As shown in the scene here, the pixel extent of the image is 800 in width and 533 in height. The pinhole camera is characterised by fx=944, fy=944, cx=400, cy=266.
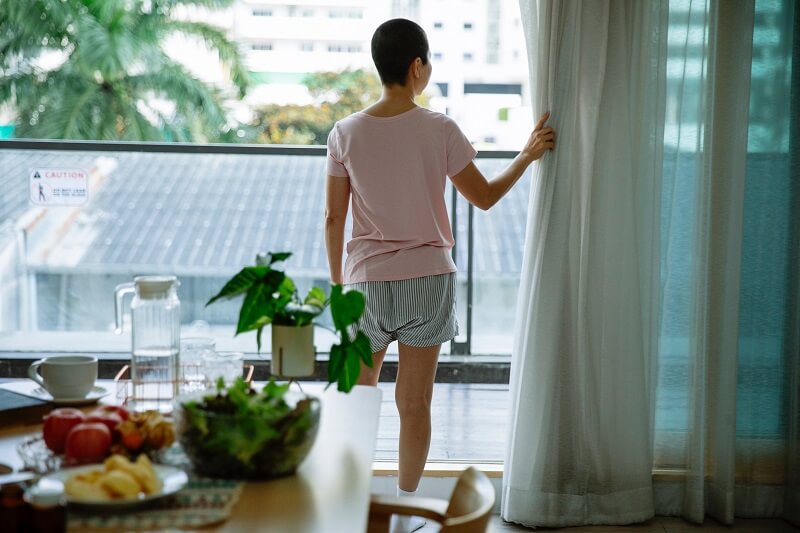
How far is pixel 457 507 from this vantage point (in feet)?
4.45

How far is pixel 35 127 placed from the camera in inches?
545

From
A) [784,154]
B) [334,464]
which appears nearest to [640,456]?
[784,154]

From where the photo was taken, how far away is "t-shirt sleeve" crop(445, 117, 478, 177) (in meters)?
2.46

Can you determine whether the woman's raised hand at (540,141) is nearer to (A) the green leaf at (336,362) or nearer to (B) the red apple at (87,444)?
(A) the green leaf at (336,362)

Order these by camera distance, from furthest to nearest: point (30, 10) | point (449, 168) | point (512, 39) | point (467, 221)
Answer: point (30, 10) → point (512, 39) → point (467, 221) → point (449, 168)

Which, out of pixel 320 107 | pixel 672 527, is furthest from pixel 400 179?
pixel 320 107

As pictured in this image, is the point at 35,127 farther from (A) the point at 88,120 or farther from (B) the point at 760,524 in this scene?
(B) the point at 760,524

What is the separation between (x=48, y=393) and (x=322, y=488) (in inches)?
23.9

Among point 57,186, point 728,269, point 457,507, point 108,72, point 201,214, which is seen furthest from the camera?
point 108,72

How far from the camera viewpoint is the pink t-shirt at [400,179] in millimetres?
2436

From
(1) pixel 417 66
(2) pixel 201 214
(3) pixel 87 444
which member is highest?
(1) pixel 417 66

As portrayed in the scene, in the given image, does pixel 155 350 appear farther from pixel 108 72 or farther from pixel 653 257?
pixel 108 72

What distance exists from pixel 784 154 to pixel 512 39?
236 inches

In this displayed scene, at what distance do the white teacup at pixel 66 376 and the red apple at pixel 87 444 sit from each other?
31 cm
